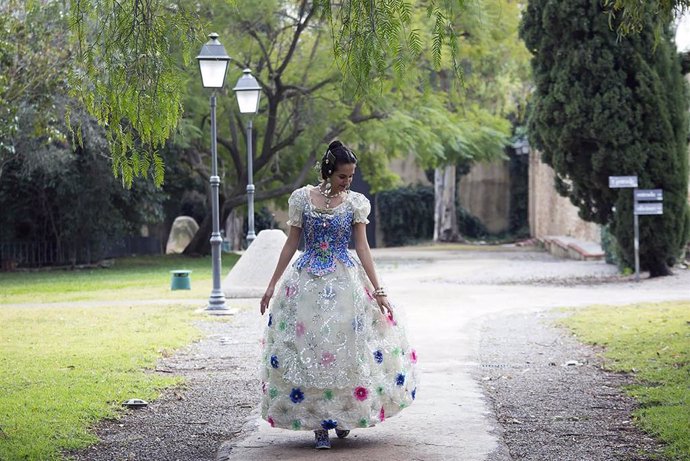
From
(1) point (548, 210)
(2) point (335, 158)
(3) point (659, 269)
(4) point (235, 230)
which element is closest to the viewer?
(2) point (335, 158)

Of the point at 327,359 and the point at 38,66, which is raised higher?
the point at 38,66

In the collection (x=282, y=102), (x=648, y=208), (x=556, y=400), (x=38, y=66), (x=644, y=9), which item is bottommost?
(x=556, y=400)

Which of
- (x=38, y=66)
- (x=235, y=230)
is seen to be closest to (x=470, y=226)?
(x=235, y=230)

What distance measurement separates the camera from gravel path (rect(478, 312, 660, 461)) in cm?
675

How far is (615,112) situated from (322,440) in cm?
1440

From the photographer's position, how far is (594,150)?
20359 mm

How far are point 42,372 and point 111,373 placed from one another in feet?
2.00

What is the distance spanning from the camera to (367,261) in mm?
6770

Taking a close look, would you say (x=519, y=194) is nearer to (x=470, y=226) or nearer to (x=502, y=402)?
(x=470, y=226)

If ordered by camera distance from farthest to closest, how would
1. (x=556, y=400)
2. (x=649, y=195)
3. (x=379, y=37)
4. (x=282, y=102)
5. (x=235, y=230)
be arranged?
(x=235, y=230) < (x=282, y=102) < (x=649, y=195) < (x=556, y=400) < (x=379, y=37)

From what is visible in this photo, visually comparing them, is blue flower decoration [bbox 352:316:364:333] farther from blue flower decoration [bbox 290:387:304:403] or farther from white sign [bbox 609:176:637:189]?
white sign [bbox 609:176:637:189]

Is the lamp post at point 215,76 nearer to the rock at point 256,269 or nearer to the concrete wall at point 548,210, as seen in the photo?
the rock at point 256,269

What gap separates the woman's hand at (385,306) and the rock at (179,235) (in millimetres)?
32057

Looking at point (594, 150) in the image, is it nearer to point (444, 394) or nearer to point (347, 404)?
point (444, 394)
